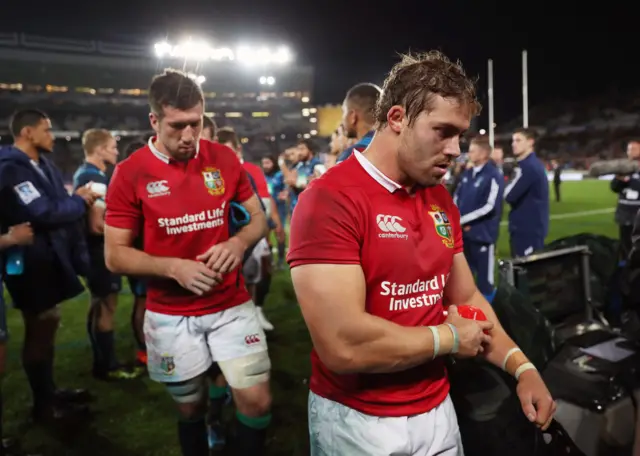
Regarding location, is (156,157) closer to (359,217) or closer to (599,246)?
(359,217)

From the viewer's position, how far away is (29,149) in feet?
12.3

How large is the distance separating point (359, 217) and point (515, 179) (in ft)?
17.4

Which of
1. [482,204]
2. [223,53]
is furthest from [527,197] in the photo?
[223,53]

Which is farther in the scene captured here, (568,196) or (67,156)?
(67,156)

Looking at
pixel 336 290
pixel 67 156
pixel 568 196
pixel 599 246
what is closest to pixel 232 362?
pixel 336 290

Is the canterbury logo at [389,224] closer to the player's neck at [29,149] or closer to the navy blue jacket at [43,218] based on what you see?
the navy blue jacket at [43,218]

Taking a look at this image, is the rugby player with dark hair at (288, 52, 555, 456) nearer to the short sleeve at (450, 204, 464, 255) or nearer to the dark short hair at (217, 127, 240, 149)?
the short sleeve at (450, 204, 464, 255)

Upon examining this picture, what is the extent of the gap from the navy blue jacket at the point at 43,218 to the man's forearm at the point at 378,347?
2851 mm

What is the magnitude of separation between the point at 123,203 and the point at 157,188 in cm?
17

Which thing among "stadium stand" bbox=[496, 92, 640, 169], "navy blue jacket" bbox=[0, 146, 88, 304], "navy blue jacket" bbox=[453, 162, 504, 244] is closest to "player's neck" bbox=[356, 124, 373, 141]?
"navy blue jacket" bbox=[0, 146, 88, 304]

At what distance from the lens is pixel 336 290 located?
53.9 inches

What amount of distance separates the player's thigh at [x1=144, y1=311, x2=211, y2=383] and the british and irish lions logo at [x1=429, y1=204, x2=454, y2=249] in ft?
4.55

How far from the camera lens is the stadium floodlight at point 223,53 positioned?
41.4m

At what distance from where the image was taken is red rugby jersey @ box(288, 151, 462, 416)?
141 cm
